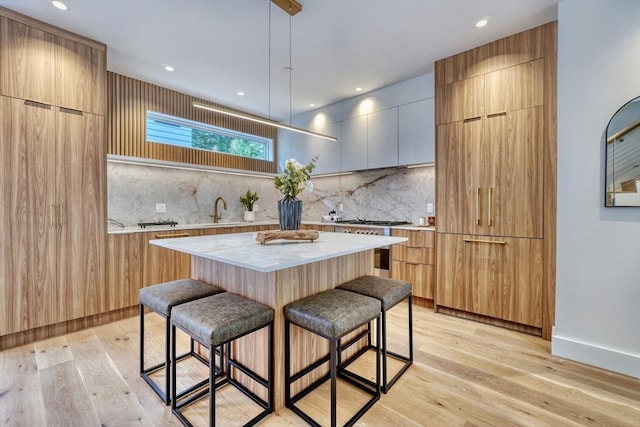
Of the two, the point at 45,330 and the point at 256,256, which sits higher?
the point at 256,256

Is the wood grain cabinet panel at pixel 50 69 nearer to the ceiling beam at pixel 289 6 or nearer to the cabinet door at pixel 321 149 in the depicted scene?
the ceiling beam at pixel 289 6

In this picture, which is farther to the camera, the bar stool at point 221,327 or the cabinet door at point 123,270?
the cabinet door at point 123,270

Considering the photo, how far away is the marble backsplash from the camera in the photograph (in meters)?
3.41

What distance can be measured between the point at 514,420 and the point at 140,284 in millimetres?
3316

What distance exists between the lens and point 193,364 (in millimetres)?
2045

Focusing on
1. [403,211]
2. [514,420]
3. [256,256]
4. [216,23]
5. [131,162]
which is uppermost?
[216,23]

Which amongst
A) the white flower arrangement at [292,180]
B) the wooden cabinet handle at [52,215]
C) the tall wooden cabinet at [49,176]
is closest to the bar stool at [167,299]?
the white flower arrangement at [292,180]

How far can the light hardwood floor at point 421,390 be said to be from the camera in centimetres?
152

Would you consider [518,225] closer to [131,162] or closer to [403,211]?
[403,211]

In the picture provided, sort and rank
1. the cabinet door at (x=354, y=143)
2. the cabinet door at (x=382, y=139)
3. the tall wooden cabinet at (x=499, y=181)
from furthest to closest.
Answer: the cabinet door at (x=354, y=143), the cabinet door at (x=382, y=139), the tall wooden cabinet at (x=499, y=181)

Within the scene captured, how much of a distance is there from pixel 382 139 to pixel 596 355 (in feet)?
9.37

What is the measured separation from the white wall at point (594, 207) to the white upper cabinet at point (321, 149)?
2593 mm

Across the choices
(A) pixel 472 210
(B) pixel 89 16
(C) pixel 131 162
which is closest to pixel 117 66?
(B) pixel 89 16

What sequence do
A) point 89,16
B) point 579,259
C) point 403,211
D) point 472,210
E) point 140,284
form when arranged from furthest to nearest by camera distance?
point 403,211
point 140,284
point 472,210
point 89,16
point 579,259
